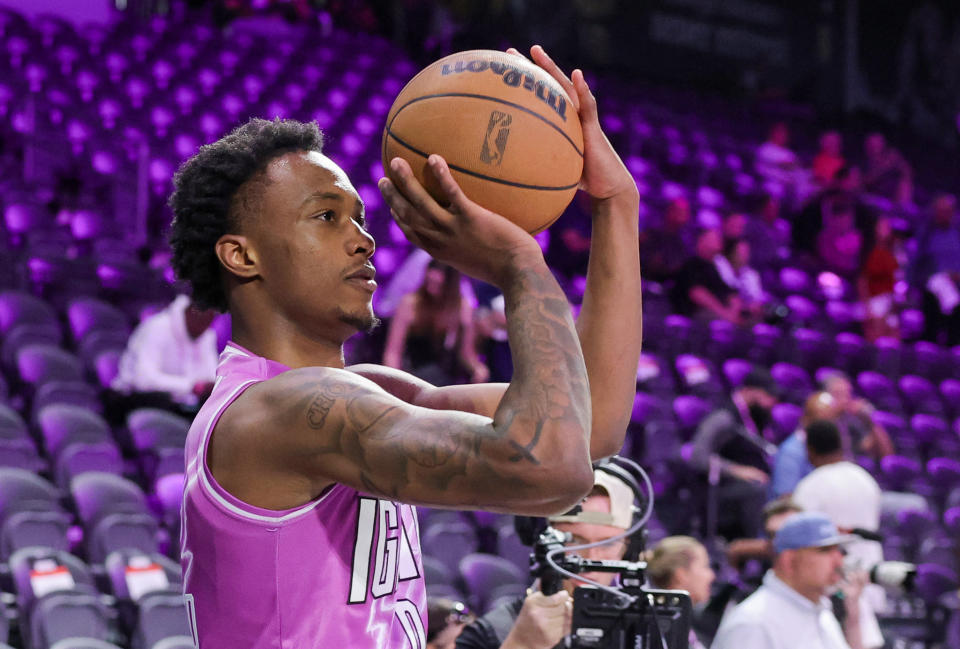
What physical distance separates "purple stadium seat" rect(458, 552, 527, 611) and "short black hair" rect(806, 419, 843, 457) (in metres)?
1.60

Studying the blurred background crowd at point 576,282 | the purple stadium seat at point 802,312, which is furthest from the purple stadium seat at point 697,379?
the purple stadium seat at point 802,312

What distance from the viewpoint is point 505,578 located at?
5.54 m

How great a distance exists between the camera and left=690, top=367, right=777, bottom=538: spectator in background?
6.61 m

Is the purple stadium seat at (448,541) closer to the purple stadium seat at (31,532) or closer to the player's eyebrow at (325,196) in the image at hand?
the purple stadium seat at (31,532)

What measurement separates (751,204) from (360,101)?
423 cm

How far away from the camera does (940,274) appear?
35.2 feet

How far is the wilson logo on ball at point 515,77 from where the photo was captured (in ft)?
6.27

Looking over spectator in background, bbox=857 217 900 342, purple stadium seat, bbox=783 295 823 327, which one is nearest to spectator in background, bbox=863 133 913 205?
spectator in background, bbox=857 217 900 342

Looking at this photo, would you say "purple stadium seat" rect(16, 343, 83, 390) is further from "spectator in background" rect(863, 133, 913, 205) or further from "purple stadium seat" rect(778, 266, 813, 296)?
"spectator in background" rect(863, 133, 913, 205)

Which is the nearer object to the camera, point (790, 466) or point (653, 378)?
point (790, 466)

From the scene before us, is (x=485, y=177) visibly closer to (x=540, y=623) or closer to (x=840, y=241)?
(x=540, y=623)

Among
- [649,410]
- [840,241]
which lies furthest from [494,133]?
[840,241]

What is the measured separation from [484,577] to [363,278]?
3799 mm

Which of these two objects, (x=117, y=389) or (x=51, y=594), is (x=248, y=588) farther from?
(x=117, y=389)
